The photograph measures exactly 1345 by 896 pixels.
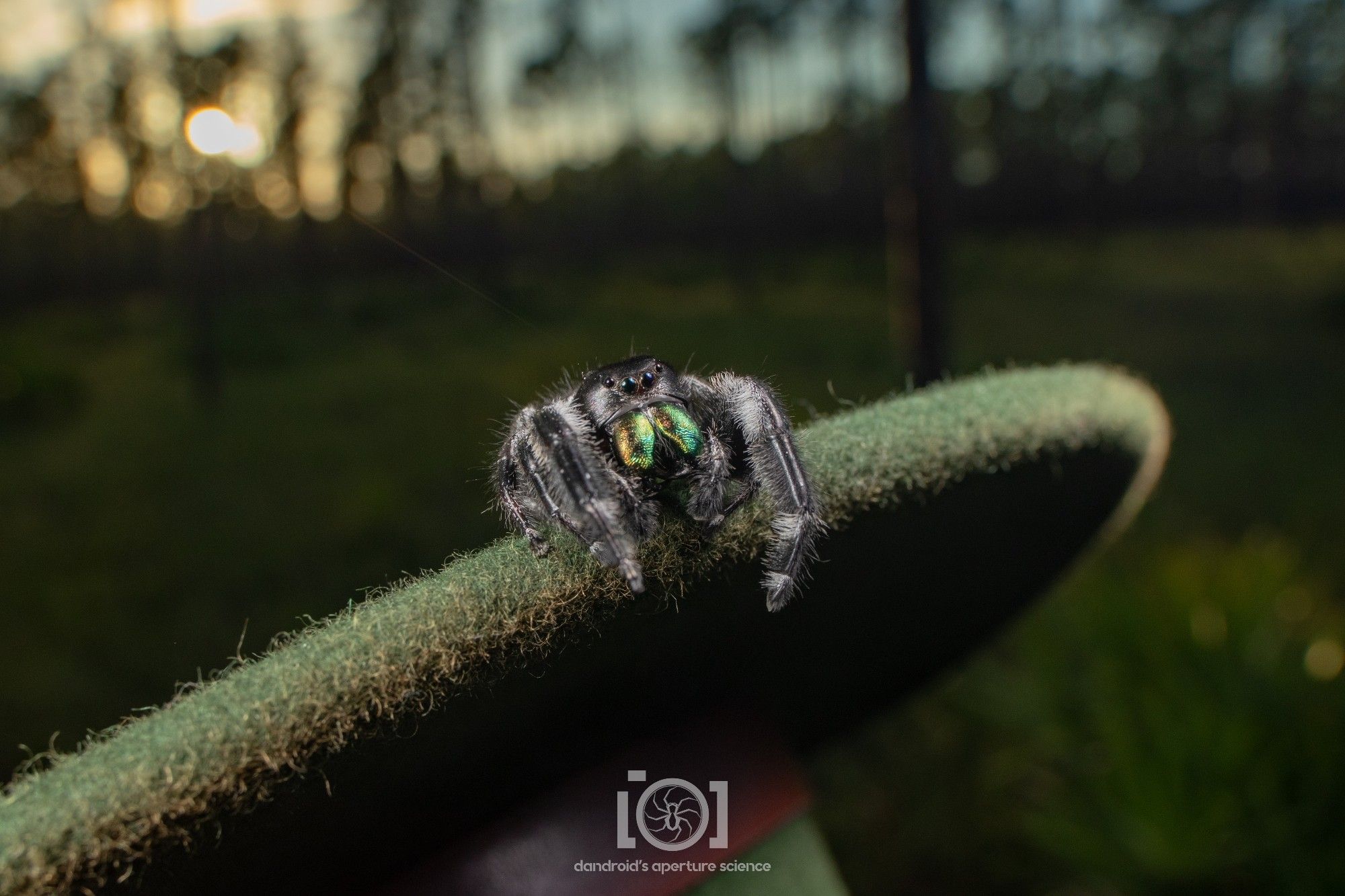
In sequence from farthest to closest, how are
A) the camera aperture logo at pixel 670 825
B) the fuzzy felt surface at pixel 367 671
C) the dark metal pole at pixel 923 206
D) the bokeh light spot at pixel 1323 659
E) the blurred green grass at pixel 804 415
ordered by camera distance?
1. the bokeh light spot at pixel 1323 659
2. the dark metal pole at pixel 923 206
3. the blurred green grass at pixel 804 415
4. the camera aperture logo at pixel 670 825
5. the fuzzy felt surface at pixel 367 671

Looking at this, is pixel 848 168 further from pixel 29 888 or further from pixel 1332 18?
pixel 29 888

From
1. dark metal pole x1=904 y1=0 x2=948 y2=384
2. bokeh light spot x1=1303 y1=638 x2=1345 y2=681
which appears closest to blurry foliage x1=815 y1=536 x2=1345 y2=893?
bokeh light spot x1=1303 y1=638 x2=1345 y2=681

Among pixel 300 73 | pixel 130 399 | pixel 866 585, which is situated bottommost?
pixel 866 585

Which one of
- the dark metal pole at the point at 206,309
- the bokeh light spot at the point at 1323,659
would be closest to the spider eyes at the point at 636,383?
the dark metal pole at the point at 206,309

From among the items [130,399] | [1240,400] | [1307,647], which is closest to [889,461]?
[1307,647]

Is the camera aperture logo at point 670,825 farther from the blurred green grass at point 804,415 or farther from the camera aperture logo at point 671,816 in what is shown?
the blurred green grass at point 804,415

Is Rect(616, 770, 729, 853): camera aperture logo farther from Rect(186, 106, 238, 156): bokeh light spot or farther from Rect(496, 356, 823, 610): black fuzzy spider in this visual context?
Rect(186, 106, 238, 156): bokeh light spot
